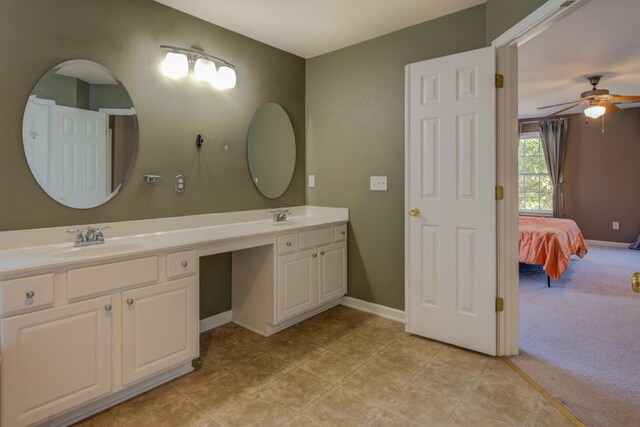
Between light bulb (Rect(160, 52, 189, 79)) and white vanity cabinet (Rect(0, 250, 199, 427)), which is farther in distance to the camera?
light bulb (Rect(160, 52, 189, 79))

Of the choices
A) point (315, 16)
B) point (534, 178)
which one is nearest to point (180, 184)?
point (315, 16)

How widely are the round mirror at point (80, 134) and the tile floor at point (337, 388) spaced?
4.13 feet

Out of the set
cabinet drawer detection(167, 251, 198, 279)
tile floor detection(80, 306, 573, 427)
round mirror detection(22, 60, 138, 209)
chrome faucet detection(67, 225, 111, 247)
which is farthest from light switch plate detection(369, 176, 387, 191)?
chrome faucet detection(67, 225, 111, 247)

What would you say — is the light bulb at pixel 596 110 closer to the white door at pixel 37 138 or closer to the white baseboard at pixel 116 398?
the white baseboard at pixel 116 398

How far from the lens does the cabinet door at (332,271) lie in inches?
118

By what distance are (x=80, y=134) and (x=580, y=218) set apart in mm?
7610

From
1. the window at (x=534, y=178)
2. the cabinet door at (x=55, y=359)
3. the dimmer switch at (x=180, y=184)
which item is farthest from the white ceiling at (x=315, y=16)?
Result: the window at (x=534, y=178)

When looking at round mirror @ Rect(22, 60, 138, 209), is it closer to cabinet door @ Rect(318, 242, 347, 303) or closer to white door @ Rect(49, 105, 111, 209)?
white door @ Rect(49, 105, 111, 209)

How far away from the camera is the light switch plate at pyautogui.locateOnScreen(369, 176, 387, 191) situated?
120 inches

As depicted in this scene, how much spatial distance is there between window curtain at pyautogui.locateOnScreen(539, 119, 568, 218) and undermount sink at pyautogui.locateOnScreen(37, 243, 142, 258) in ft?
23.3

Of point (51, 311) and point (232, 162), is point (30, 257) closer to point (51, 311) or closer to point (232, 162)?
point (51, 311)

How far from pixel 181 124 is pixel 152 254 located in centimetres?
111

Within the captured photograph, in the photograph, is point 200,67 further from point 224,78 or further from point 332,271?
point 332,271

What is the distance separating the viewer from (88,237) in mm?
2004
